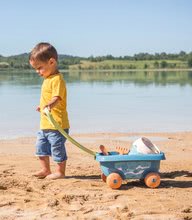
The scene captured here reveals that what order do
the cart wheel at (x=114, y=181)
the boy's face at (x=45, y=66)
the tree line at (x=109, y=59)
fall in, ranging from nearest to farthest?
the cart wheel at (x=114, y=181) → the boy's face at (x=45, y=66) → the tree line at (x=109, y=59)

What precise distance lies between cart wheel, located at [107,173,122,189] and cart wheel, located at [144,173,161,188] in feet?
1.01

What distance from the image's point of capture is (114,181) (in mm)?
5188

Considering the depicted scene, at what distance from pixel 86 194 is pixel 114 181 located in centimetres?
39

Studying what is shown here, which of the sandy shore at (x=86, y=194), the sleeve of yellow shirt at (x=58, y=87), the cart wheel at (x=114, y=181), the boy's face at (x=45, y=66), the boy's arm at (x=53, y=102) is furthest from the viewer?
the boy's face at (x=45, y=66)

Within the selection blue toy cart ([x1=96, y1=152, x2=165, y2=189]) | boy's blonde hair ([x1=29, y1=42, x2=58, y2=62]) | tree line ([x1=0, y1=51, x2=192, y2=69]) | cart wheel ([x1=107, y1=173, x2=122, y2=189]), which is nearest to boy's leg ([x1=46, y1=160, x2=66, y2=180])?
blue toy cart ([x1=96, y1=152, x2=165, y2=189])

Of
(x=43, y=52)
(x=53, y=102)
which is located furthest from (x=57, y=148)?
(x=43, y=52)

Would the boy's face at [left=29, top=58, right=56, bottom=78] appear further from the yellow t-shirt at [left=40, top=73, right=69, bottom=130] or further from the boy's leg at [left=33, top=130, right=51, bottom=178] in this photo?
the boy's leg at [left=33, top=130, right=51, bottom=178]

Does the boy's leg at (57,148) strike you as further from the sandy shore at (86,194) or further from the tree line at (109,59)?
the tree line at (109,59)

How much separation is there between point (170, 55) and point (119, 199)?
103m

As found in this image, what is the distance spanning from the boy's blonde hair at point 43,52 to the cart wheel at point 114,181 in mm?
1610

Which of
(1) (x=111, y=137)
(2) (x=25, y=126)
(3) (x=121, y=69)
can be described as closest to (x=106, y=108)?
(2) (x=25, y=126)

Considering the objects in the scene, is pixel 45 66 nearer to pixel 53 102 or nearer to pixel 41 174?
pixel 53 102

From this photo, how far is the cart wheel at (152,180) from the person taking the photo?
208 inches

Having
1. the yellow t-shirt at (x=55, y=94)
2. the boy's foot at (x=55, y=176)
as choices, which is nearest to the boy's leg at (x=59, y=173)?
the boy's foot at (x=55, y=176)
